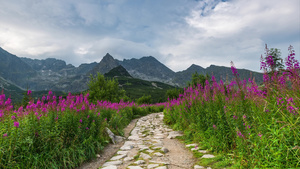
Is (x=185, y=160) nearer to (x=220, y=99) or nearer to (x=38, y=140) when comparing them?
(x=220, y=99)

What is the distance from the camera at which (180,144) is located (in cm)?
578

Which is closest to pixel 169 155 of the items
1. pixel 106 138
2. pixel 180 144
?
pixel 180 144

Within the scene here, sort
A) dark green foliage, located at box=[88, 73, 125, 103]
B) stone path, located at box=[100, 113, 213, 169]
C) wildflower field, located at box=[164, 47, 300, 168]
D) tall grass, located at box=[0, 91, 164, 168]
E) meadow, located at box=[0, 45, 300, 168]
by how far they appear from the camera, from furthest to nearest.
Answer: dark green foliage, located at box=[88, 73, 125, 103] < stone path, located at box=[100, 113, 213, 169] < tall grass, located at box=[0, 91, 164, 168] < meadow, located at box=[0, 45, 300, 168] < wildflower field, located at box=[164, 47, 300, 168]

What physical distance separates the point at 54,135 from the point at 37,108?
117 cm

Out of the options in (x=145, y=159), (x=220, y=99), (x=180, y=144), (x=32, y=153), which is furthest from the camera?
(x=180, y=144)

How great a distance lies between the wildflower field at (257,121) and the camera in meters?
2.33

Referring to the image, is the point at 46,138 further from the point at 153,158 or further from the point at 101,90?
the point at 101,90

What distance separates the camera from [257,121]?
10.5 feet

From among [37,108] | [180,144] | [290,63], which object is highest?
[290,63]

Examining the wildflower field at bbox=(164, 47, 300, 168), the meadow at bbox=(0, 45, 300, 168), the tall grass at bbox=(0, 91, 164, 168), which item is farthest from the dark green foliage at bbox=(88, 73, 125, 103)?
the wildflower field at bbox=(164, 47, 300, 168)

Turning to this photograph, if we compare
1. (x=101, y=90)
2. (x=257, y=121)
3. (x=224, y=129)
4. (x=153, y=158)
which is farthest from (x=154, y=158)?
(x=101, y=90)

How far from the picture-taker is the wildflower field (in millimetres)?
2332

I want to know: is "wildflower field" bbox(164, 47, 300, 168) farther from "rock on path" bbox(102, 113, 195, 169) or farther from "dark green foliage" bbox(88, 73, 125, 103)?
"dark green foliage" bbox(88, 73, 125, 103)

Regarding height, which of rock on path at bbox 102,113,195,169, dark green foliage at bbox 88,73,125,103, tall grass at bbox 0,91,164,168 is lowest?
rock on path at bbox 102,113,195,169
